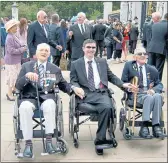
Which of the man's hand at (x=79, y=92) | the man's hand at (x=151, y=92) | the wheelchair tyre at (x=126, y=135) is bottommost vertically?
the wheelchair tyre at (x=126, y=135)

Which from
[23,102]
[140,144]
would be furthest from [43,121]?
[140,144]

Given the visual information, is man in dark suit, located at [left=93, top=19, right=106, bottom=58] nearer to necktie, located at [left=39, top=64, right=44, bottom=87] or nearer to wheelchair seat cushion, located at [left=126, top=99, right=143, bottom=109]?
wheelchair seat cushion, located at [left=126, top=99, right=143, bottom=109]

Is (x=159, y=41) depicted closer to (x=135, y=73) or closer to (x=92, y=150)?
(x=135, y=73)

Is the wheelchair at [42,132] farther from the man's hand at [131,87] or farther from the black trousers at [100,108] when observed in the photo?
the man's hand at [131,87]

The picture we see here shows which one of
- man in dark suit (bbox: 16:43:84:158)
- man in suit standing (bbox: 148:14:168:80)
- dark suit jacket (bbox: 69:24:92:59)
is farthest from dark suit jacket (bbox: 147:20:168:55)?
man in dark suit (bbox: 16:43:84:158)

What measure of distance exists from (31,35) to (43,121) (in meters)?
3.05

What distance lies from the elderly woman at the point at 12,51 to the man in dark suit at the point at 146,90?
2324mm

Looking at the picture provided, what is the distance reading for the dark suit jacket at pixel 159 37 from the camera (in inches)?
284

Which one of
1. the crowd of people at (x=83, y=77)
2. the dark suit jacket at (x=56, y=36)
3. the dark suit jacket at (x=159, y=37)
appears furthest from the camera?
Result: the dark suit jacket at (x=56, y=36)

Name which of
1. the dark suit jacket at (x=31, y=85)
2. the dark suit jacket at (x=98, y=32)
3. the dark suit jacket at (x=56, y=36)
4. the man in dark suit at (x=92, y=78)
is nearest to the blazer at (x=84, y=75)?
the man in dark suit at (x=92, y=78)

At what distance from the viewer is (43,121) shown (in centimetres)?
436

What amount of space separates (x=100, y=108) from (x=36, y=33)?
3.29 meters

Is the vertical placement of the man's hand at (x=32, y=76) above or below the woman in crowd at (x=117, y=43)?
above

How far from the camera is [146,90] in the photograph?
4.84m
